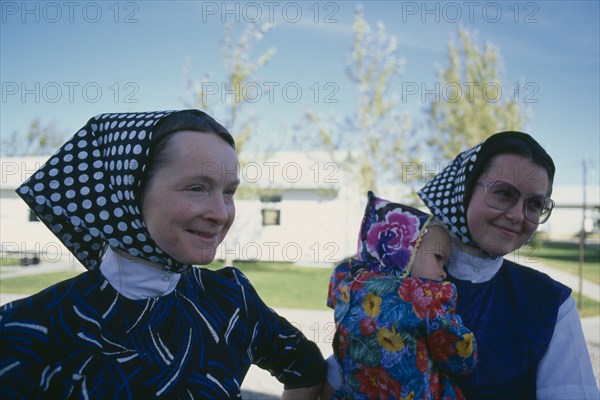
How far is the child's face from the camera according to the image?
1881 mm

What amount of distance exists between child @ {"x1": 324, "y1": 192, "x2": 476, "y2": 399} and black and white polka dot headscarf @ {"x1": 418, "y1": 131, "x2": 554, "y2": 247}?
0.24 ft

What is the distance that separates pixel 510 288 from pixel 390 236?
1.79ft

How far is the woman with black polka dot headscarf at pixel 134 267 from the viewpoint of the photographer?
1238 mm

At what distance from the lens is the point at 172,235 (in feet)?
4.41

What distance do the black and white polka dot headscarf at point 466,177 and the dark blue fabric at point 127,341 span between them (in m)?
0.92

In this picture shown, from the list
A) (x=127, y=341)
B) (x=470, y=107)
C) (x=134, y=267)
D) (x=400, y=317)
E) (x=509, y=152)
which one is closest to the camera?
(x=127, y=341)

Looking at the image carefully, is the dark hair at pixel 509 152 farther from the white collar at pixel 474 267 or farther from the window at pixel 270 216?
the window at pixel 270 216

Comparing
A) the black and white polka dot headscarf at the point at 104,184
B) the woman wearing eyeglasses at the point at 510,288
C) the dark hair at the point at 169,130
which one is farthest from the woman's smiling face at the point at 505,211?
the black and white polka dot headscarf at the point at 104,184

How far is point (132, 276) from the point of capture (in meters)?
1.41

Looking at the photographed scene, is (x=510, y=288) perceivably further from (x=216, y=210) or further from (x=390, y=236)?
(x=216, y=210)

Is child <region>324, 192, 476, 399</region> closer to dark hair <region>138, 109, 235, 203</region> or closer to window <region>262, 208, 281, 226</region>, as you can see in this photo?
dark hair <region>138, 109, 235, 203</region>

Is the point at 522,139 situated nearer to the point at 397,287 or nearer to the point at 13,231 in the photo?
the point at 397,287

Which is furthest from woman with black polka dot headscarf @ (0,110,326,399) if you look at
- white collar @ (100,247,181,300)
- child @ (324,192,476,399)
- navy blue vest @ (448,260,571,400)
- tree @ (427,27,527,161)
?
tree @ (427,27,527,161)

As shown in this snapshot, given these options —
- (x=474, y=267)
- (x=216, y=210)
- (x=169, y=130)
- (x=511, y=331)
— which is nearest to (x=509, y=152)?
(x=474, y=267)
